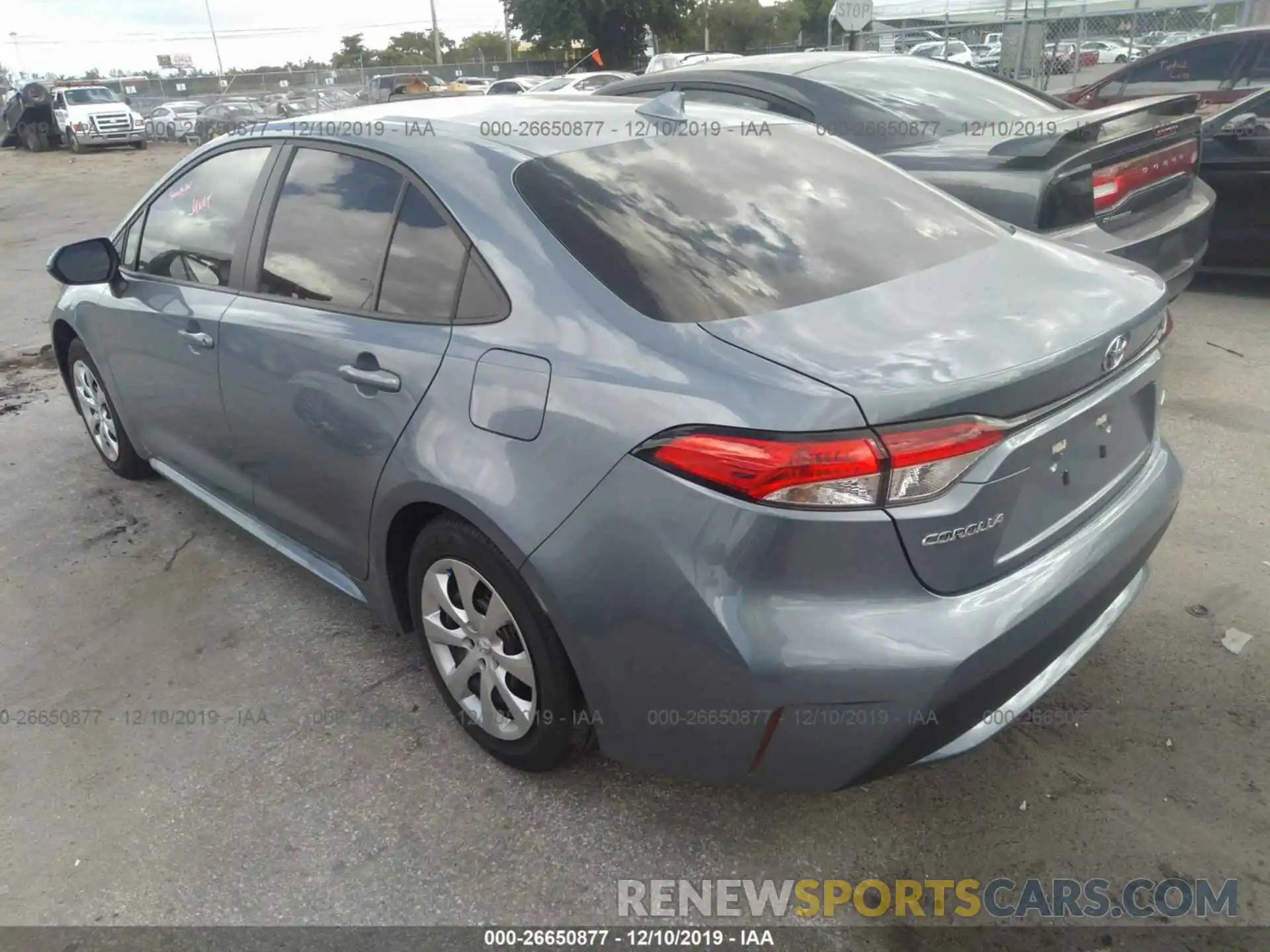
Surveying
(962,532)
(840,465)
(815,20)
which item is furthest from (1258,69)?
(815,20)

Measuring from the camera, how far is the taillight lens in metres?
1.77

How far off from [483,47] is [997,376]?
244 ft

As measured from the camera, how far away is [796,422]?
1.76 m

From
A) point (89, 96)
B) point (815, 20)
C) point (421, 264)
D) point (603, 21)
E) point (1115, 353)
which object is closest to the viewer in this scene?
point (1115, 353)

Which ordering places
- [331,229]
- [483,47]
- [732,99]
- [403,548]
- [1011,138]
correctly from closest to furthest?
[403,548]
[331,229]
[1011,138]
[732,99]
[483,47]

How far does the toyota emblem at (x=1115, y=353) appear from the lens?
2.10 metres

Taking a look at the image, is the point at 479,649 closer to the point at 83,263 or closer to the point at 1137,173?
the point at 83,263

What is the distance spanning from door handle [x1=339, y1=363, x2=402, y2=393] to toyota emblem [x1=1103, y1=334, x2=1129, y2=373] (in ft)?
5.45

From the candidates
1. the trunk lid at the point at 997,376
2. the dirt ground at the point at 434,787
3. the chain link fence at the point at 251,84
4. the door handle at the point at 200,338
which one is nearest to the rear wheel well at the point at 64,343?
the dirt ground at the point at 434,787

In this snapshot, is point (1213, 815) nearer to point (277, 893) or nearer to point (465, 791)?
point (465, 791)

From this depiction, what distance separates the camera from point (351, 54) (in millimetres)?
67125

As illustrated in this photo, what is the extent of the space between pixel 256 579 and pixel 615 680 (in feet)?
7.01

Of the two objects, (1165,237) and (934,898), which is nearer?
(934,898)

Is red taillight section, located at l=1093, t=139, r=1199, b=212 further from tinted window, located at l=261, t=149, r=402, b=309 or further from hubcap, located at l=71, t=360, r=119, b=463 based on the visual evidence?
hubcap, located at l=71, t=360, r=119, b=463
